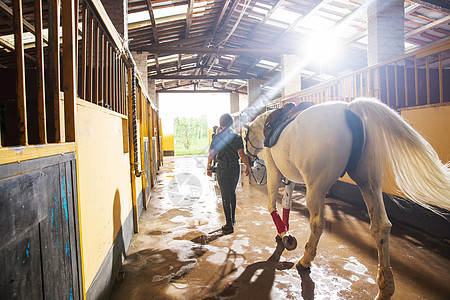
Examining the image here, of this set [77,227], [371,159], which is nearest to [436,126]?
[371,159]

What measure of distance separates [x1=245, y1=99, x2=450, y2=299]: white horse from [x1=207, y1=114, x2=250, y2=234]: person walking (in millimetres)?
1412

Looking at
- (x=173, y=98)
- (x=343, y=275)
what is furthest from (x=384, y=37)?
(x=173, y=98)

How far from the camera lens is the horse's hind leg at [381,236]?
2.06 m

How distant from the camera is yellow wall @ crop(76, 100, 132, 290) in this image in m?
1.67

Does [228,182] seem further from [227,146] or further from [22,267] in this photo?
[22,267]

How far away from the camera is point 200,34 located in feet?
36.0

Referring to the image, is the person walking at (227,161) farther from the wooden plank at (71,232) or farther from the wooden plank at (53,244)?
the wooden plank at (53,244)

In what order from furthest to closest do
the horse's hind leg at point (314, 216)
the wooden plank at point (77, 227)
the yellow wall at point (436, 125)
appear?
the yellow wall at point (436, 125) → the horse's hind leg at point (314, 216) → the wooden plank at point (77, 227)

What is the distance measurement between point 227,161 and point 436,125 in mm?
2712

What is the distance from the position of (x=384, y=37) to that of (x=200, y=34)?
7295mm

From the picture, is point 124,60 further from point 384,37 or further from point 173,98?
point 173,98

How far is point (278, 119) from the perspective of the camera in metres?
2.95

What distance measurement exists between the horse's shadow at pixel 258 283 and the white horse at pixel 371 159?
37cm

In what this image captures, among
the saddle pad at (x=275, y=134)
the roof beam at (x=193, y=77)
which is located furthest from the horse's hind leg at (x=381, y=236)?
the roof beam at (x=193, y=77)
